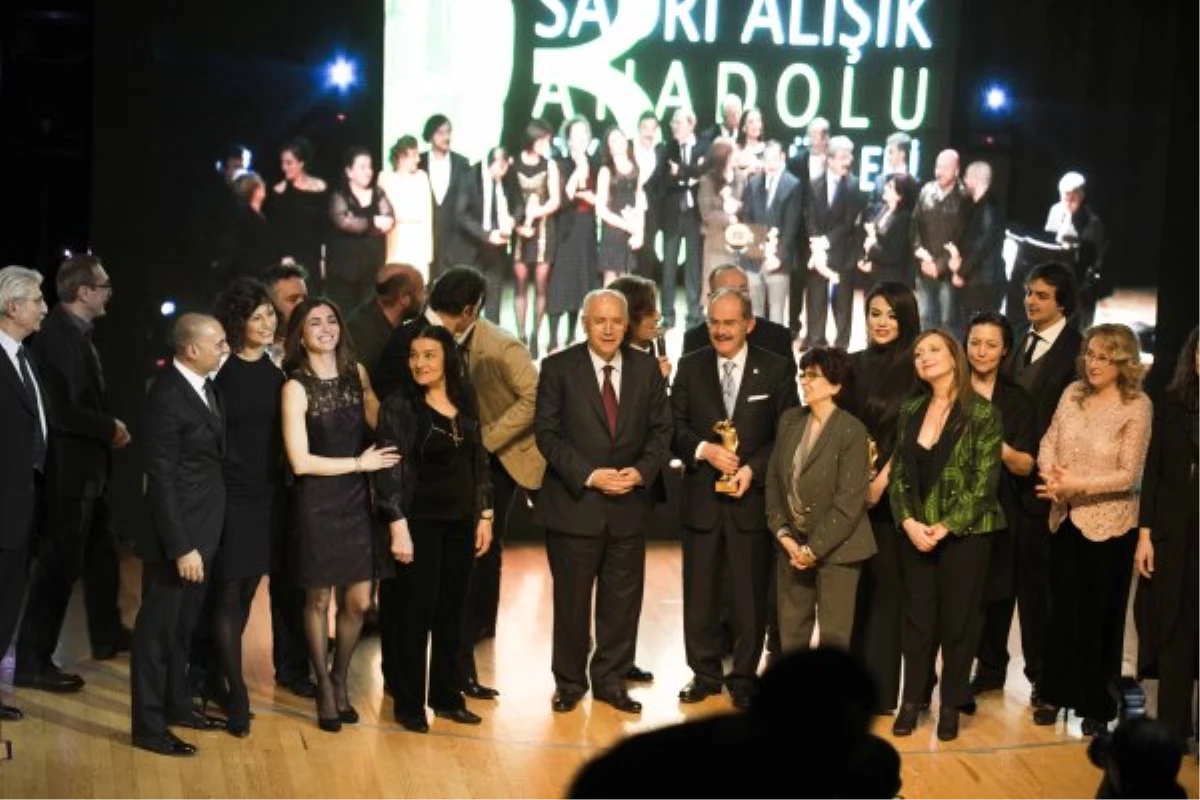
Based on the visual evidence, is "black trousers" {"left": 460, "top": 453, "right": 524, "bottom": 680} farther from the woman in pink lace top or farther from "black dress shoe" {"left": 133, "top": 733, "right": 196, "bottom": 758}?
the woman in pink lace top

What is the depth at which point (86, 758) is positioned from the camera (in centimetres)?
639

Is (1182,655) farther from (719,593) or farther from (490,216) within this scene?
(490,216)

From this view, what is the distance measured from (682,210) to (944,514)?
4.17 meters

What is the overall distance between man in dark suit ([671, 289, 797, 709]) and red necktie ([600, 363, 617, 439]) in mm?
334

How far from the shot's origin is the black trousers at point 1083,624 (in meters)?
7.10

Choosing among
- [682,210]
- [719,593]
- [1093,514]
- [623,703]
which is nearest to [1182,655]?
[1093,514]

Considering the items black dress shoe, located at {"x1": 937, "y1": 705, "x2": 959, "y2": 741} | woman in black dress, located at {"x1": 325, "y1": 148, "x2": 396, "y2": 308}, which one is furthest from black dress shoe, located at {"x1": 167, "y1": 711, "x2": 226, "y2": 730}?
woman in black dress, located at {"x1": 325, "y1": 148, "x2": 396, "y2": 308}

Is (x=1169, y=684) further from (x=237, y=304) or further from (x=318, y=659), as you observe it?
(x=237, y=304)

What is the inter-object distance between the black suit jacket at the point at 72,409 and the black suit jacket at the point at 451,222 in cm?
336

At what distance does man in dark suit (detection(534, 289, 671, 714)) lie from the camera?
23.2 ft

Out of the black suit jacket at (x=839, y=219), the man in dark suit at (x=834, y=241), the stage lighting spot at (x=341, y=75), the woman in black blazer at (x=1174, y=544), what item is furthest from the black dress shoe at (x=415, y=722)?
the black suit jacket at (x=839, y=219)

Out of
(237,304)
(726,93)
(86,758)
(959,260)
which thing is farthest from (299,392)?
(959,260)

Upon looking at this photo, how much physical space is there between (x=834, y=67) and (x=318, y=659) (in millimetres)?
5443

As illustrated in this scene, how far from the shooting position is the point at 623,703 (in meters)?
7.18
